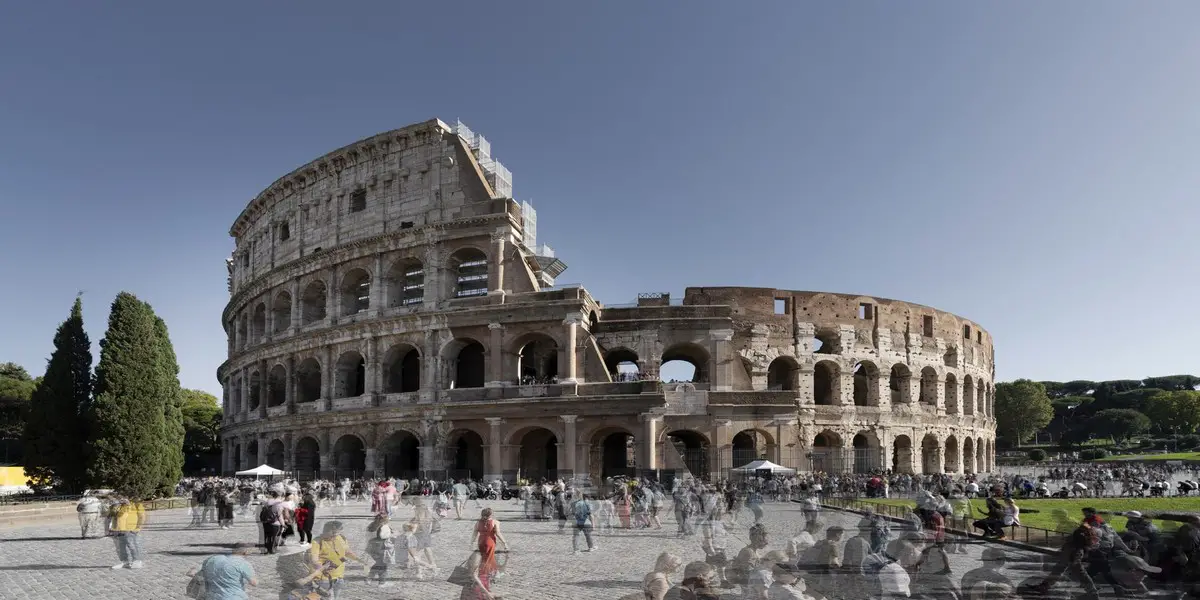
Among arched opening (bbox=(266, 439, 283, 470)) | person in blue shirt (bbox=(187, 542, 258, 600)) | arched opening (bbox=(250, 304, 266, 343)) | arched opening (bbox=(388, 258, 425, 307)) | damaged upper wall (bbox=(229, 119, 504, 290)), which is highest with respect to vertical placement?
damaged upper wall (bbox=(229, 119, 504, 290))

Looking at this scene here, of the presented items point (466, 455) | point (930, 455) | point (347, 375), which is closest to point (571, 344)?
point (466, 455)

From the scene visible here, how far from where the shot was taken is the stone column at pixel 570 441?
3344 cm

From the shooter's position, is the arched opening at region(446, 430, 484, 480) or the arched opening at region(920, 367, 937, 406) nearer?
the arched opening at region(446, 430, 484, 480)

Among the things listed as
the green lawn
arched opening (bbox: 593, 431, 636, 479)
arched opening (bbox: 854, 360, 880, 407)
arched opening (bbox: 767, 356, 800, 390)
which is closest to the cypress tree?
arched opening (bbox: 593, 431, 636, 479)

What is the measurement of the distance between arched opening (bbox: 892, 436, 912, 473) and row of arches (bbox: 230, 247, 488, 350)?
22330 millimetres

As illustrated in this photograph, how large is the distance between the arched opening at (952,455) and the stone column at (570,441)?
2378cm

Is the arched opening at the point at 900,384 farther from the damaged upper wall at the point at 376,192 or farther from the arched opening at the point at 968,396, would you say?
the damaged upper wall at the point at 376,192

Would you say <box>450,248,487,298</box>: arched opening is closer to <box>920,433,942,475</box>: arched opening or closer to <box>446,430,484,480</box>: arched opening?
<box>446,430,484,480</box>: arched opening

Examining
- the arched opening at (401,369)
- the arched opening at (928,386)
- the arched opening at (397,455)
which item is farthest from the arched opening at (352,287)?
the arched opening at (928,386)

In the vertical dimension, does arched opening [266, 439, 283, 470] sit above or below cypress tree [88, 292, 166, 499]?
below

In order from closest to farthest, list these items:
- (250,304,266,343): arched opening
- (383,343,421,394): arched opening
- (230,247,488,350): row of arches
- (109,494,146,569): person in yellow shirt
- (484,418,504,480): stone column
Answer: (109,494,146,569): person in yellow shirt, (484,418,504,480): stone column, (383,343,421,394): arched opening, (230,247,488,350): row of arches, (250,304,266,343): arched opening

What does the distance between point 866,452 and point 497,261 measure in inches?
758

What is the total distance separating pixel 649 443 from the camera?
32.8m

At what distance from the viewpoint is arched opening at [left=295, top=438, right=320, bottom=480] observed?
40.6 m
